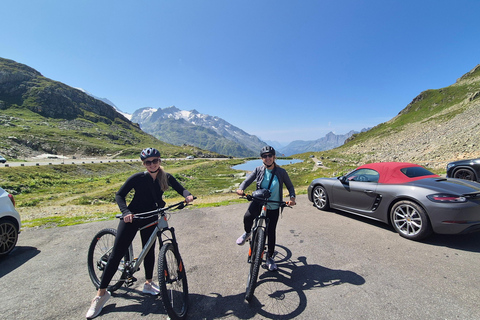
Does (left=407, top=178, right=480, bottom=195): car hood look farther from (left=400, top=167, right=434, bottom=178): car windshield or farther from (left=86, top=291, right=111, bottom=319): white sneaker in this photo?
(left=86, top=291, right=111, bottom=319): white sneaker

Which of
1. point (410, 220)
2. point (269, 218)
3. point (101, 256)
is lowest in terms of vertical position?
point (101, 256)

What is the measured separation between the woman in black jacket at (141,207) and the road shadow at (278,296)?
105 centimetres

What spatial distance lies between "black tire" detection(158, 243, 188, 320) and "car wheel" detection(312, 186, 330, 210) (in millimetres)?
6231

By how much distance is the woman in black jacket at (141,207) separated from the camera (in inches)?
133

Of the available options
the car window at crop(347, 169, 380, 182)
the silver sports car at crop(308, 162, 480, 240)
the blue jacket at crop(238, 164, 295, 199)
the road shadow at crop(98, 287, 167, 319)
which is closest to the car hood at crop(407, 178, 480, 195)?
the silver sports car at crop(308, 162, 480, 240)

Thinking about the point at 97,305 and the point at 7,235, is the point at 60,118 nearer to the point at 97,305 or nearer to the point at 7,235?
the point at 7,235

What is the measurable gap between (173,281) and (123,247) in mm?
1044

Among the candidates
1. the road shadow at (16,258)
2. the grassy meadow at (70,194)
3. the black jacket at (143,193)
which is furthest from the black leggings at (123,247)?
the grassy meadow at (70,194)

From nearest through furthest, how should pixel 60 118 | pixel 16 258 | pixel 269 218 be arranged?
pixel 269 218
pixel 16 258
pixel 60 118

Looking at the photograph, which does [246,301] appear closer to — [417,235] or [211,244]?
[211,244]

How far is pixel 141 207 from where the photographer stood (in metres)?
3.72

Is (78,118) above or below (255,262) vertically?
above

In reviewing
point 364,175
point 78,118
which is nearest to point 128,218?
point 364,175

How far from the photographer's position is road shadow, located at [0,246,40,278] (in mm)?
4479
